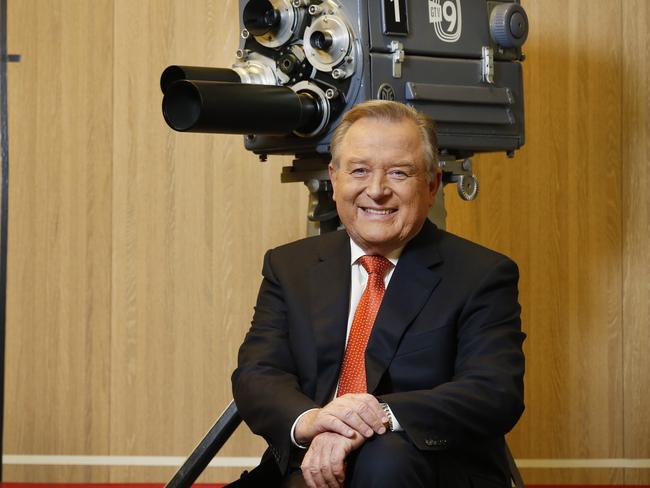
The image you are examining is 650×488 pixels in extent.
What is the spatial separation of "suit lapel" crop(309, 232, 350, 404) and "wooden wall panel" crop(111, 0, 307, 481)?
4.73 feet

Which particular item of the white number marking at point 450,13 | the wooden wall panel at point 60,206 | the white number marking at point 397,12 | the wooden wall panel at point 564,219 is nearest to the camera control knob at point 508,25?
the white number marking at point 450,13

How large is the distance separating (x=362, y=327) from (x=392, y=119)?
1.37 feet

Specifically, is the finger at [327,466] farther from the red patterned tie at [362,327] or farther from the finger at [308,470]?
the red patterned tie at [362,327]

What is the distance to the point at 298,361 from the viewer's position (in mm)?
2094

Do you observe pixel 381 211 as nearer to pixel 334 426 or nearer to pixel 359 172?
pixel 359 172

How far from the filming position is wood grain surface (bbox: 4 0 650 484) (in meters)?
3.57

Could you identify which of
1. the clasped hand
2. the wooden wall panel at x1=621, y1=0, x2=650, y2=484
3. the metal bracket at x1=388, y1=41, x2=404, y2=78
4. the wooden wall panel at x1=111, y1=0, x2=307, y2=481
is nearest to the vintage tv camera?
the metal bracket at x1=388, y1=41, x2=404, y2=78

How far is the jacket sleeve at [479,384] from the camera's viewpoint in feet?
6.03

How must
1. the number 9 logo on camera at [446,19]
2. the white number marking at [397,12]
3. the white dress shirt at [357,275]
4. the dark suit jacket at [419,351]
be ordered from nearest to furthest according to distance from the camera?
the dark suit jacket at [419,351]
the white dress shirt at [357,275]
the white number marking at [397,12]
the number 9 logo on camera at [446,19]

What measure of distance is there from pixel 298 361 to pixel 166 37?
1.84m

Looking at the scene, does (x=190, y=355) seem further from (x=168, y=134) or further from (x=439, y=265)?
(x=439, y=265)

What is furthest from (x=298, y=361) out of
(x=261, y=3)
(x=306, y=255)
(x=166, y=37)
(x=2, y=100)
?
(x=166, y=37)

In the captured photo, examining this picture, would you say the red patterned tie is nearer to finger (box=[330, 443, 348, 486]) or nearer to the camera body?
finger (box=[330, 443, 348, 486])

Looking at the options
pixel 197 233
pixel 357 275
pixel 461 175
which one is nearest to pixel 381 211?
pixel 357 275
